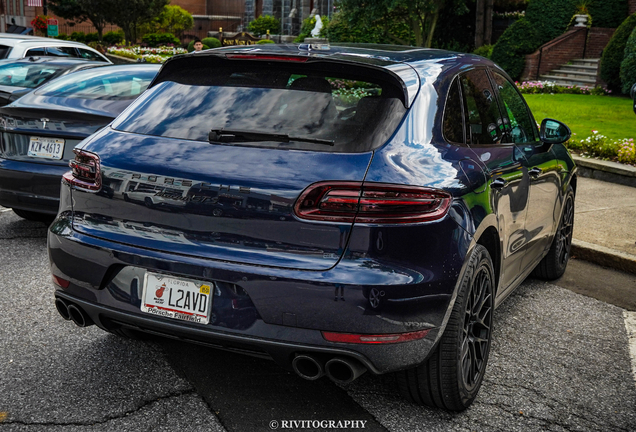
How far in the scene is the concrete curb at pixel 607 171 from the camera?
9.48 m

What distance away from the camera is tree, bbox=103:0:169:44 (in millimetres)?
44688

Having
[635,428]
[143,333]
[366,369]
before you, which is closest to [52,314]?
[143,333]

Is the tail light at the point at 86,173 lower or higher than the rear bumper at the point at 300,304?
higher

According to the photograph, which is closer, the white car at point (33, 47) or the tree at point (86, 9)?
the white car at point (33, 47)

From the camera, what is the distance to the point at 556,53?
2233cm

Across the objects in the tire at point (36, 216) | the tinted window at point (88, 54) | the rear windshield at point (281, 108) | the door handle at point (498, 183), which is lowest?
the tire at point (36, 216)

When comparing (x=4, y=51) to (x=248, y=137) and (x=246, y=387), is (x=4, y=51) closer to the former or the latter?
(x=246, y=387)

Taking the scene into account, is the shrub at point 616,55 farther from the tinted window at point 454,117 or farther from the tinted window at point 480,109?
the tinted window at point 454,117

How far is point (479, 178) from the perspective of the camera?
338 centimetres

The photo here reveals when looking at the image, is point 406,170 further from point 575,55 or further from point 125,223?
point 575,55

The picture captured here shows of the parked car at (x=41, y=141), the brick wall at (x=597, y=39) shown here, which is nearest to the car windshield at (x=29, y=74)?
the parked car at (x=41, y=141)

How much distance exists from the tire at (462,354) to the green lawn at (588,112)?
9.09m

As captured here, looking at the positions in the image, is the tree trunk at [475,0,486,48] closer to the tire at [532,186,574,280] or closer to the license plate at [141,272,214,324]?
the tire at [532,186,574,280]

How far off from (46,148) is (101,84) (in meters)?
1.24
